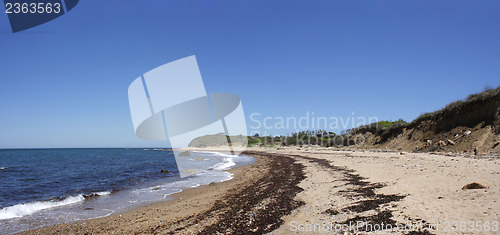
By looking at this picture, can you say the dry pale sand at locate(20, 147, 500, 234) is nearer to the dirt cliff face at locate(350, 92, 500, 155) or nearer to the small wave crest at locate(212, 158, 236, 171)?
the dirt cliff face at locate(350, 92, 500, 155)

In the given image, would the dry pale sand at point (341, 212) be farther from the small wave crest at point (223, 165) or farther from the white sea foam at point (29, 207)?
the small wave crest at point (223, 165)

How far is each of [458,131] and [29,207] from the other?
29.3 m

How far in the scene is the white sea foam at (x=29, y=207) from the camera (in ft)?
30.6

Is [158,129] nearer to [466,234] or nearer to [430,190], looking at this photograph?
[430,190]

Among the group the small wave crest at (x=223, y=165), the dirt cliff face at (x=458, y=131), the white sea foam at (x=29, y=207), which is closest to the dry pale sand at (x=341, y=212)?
the white sea foam at (x=29, y=207)

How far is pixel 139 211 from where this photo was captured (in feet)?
30.6

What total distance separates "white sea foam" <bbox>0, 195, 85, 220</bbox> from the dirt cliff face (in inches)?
928

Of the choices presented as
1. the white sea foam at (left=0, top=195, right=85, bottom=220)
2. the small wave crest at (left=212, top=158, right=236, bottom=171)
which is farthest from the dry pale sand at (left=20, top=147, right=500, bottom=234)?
the small wave crest at (left=212, top=158, right=236, bottom=171)

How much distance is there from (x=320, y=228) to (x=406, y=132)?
101 feet

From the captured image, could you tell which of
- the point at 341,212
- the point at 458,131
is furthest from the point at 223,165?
the point at 341,212

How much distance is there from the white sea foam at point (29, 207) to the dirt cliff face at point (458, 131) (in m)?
23.6

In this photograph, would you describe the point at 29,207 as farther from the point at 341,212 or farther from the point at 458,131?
the point at 458,131

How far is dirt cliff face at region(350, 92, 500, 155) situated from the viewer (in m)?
17.6

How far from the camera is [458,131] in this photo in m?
21.4
